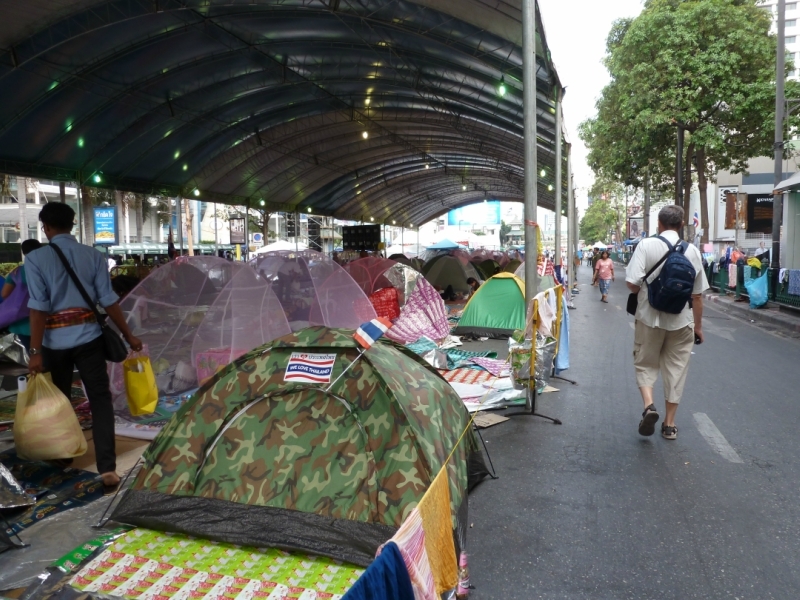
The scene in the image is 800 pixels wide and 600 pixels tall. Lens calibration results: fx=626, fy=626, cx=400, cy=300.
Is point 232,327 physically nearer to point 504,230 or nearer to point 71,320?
point 71,320

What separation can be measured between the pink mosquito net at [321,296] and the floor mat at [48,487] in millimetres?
4496

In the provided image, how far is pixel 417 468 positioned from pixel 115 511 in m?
1.90

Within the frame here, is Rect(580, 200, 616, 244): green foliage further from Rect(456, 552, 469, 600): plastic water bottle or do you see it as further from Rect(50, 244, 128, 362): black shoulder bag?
Rect(456, 552, 469, 600): plastic water bottle

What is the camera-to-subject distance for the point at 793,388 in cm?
716

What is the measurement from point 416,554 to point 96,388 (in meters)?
3.05

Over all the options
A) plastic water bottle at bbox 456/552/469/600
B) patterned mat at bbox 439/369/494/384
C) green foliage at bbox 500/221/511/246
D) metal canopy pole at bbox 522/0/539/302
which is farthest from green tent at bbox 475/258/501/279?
green foliage at bbox 500/221/511/246

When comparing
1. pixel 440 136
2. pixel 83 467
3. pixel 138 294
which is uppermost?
pixel 440 136

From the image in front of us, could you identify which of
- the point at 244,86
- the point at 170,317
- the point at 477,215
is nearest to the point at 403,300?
the point at 170,317

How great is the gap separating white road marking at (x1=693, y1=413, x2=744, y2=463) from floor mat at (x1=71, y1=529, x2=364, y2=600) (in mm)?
3256

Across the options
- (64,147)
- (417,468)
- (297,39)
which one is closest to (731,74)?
(297,39)

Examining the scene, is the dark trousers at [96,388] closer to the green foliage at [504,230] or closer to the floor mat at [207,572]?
the floor mat at [207,572]

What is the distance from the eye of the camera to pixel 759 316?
14.4 metres

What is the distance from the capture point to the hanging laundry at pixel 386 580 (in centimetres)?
173

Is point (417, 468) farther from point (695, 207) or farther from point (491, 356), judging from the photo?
point (695, 207)
